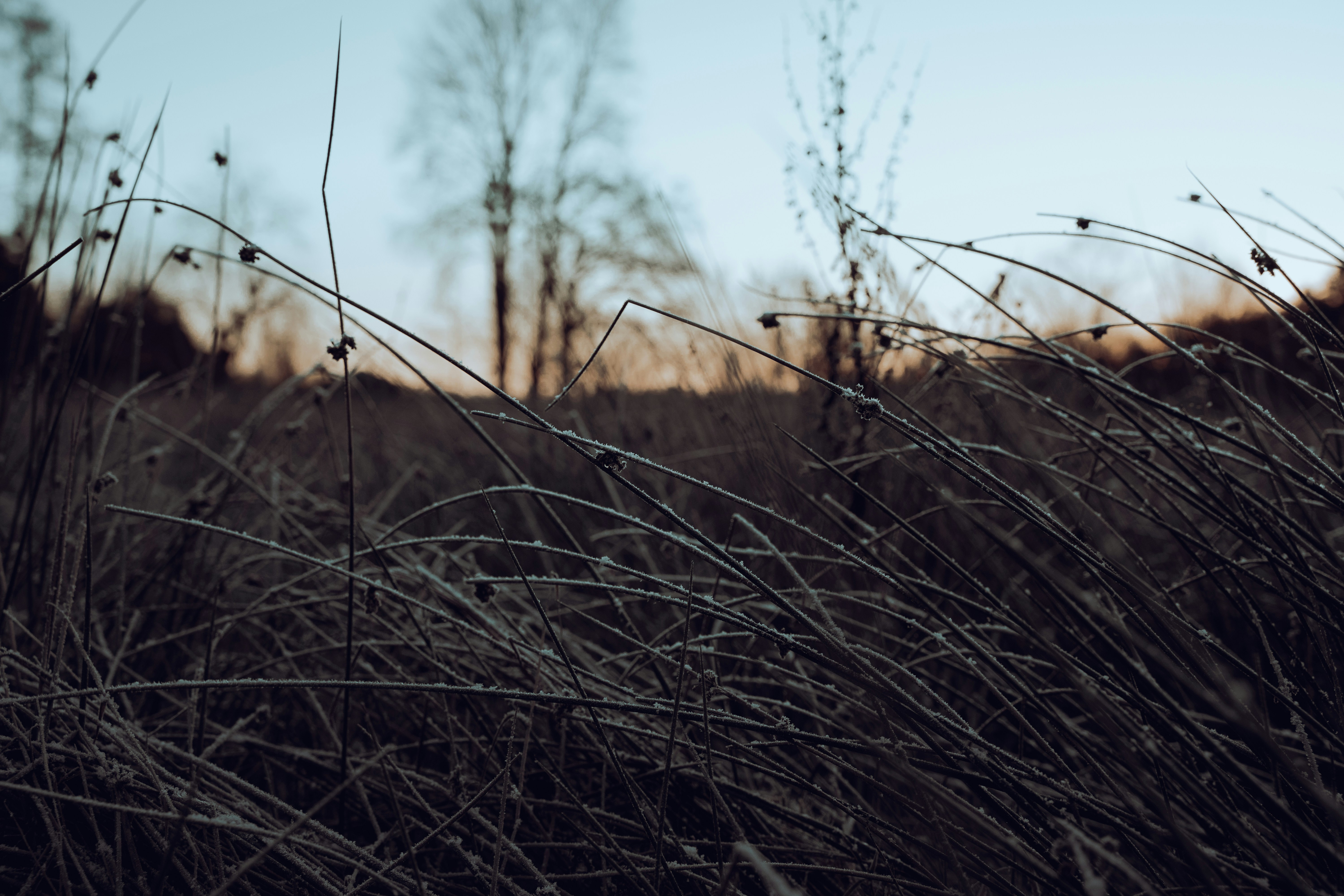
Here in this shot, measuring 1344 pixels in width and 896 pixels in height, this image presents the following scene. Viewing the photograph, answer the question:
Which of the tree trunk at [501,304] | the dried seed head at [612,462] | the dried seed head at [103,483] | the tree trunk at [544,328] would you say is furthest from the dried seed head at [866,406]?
the tree trunk at [501,304]

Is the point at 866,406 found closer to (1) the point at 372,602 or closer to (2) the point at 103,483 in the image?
(1) the point at 372,602

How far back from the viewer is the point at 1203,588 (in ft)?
4.38

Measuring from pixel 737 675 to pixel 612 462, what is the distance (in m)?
0.75

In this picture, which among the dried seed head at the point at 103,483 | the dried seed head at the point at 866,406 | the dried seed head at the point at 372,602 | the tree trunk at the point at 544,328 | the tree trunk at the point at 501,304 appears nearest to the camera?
the dried seed head at the point at 866,406

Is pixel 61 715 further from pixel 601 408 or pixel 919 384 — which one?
pixel 601 408

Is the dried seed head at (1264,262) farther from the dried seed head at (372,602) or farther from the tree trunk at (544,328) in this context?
the tree trunk at (544,328)

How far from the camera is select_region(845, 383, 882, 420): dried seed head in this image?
1.86 ft

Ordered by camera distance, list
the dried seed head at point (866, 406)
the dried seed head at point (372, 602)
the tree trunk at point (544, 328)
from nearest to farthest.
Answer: the dried seed head at point (866, 406), the dried seed head at point (372, 602), the tree trunk at point (544, 328)

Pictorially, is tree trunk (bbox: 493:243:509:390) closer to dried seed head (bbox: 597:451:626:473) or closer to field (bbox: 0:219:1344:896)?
field (bbox: 0:219:1344:896)

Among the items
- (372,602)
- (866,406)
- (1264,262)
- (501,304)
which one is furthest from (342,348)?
(501,304)

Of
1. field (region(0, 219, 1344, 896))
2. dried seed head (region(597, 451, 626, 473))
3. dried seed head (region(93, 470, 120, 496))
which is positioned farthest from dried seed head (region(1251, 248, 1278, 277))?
dried seed head (region(93, 470, 120, 496))

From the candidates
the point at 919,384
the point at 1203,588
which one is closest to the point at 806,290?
the point at 919,384

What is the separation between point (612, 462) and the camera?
60cm

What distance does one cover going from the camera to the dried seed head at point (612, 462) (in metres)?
0.58
